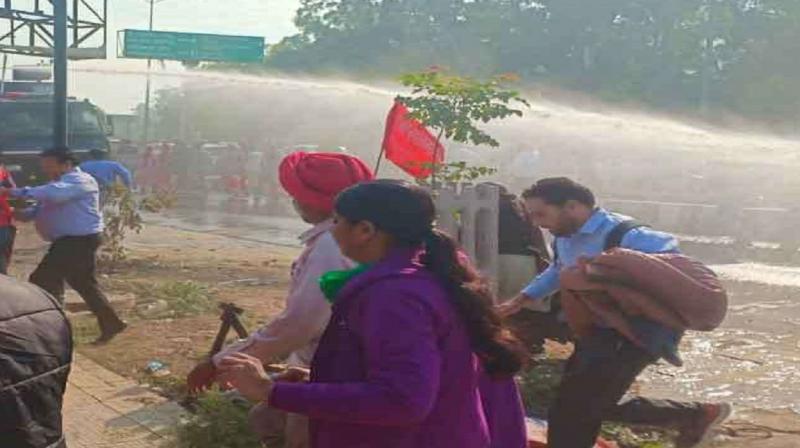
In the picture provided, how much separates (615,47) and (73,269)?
3922cm

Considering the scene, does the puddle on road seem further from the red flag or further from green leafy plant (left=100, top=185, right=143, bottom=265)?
green leafy plant (left=100, top=185, right=143, bottom=265)

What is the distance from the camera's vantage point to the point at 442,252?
250 cm

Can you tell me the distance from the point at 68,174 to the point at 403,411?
19.9ft

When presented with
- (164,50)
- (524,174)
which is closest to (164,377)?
(524,174)

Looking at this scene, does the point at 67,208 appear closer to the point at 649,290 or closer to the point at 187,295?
the point at 187,295

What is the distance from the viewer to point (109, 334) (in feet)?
26.5

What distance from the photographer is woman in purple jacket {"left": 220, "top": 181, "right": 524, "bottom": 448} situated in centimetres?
230

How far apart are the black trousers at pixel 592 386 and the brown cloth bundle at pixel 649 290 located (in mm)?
96

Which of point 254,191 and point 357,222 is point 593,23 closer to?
point 254,191

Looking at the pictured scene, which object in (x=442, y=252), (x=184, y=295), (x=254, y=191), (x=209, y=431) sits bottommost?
(x=254, y=191)

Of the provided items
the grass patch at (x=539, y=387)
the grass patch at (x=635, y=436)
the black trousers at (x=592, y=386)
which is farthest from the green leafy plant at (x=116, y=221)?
the black trousers at (x=592, y=386)

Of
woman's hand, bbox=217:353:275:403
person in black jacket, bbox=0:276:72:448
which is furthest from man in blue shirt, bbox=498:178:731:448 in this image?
person in black jacket, bbox=0:276:72:448

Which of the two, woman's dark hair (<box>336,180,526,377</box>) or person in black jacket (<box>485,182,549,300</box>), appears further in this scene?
person in black jacket (<box>485,182,549,300</box>)

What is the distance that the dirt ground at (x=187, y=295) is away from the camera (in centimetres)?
650
